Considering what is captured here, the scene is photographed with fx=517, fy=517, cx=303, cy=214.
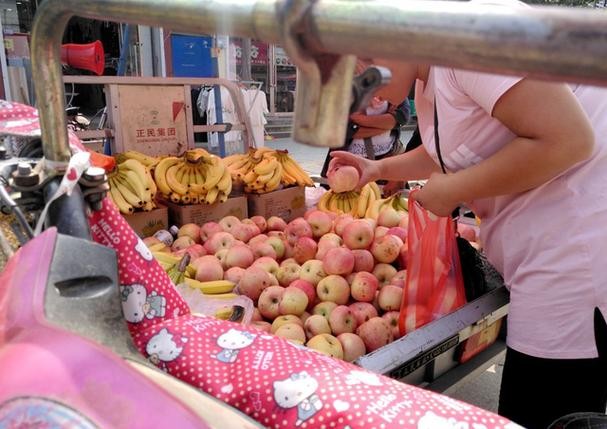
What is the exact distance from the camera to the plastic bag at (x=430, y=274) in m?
1.87

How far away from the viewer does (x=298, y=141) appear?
0.46 m

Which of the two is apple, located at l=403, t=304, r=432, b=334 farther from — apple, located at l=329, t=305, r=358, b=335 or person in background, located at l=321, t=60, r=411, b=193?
person in background, located at l=321, t=60, r=411, b=193

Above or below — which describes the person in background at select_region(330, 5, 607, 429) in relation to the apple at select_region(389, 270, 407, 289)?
above

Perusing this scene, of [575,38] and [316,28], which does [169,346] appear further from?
[575,38]

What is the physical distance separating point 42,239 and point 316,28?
481 millimetres

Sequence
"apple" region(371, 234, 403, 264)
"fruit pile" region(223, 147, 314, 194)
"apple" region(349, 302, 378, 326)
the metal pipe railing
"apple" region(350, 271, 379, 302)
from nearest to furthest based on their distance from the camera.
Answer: the metal pipe railing, "apple" region(349, 302, 378, 326), "apple" region(350, 271, 379, 302), "apple" region(371, 234, 403, 264), "fruit pile" region(223, 147, 314, 194)

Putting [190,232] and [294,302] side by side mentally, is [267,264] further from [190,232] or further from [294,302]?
[190,232]

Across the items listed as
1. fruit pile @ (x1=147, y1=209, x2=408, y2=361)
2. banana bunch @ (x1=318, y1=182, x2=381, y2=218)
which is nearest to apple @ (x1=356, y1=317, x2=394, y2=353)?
fruit pile @ (x1=147, y1=209, x2=408, y2=361)

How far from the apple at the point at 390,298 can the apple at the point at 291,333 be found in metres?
0.37

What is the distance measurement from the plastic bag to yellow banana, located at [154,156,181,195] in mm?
1710

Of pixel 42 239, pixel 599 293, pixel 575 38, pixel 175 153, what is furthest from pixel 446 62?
pixel 175 153

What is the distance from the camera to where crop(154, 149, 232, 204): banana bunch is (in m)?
3.11

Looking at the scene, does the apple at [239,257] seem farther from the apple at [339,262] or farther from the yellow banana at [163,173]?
the yellow banana at [163,173]

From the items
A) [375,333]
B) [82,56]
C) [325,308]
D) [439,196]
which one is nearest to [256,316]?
[325,308]
